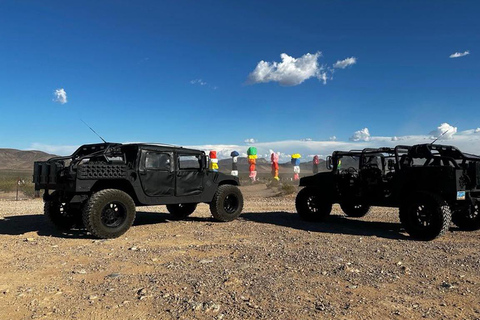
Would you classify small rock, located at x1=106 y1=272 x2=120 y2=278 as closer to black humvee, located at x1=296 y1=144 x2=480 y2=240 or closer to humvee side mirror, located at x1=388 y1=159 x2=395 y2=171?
black humvee, located at x1=296 y1=144 x2=480 y2=240

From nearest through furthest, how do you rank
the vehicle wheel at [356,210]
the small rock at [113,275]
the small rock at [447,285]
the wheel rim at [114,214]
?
the small rock at [447,285]
the small rock at [113,275]
the wheel rim at [114,214]
the vehicle wheel at [356,210]

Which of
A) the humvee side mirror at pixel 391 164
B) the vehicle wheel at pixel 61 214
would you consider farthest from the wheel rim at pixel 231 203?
the humvee side mirror at pixel 391 164

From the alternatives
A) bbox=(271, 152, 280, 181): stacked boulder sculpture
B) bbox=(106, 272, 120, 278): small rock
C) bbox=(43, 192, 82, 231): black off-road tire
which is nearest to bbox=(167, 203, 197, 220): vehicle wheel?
bbox=(43, 192, 82, 231): black off-road tire

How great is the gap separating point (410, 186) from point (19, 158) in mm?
150527

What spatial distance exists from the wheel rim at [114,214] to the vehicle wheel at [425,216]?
18.7 feet

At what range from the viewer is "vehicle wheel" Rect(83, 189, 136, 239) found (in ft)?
22.7

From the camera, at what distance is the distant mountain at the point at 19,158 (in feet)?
403

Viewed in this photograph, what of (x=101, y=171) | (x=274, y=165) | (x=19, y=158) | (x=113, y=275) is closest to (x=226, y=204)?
(x=101, y=171)

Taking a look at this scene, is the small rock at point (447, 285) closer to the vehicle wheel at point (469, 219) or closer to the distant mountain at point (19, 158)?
the vehicle wheel at point (469, 219)

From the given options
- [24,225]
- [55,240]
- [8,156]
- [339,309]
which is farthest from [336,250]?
[8,156]

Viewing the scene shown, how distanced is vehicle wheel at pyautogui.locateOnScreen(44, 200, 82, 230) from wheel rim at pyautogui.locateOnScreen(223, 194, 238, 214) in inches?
138

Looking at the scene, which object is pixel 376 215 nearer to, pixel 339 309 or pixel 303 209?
pixel 303 209

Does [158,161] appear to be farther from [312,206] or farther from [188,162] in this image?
[312,206]

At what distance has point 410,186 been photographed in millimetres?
7809
